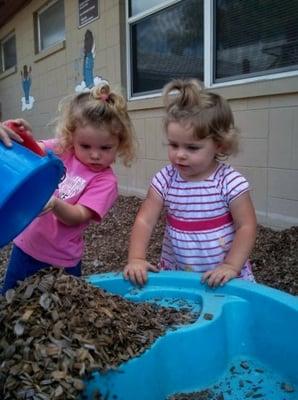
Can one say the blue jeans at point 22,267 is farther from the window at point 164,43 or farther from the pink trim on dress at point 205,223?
the window at point 164,43

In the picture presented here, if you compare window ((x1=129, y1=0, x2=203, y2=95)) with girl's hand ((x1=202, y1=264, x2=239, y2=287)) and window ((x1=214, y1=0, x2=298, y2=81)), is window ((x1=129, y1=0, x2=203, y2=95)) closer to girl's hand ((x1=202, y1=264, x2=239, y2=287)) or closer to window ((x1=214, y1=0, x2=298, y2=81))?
window ((x1=214, y1=0, x2=298, y2=81))

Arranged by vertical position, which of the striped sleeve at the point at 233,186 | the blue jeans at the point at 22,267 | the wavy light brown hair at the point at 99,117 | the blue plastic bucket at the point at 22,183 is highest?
the wavy light brown hair at the point at 99,117

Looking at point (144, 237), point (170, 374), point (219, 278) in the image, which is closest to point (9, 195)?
point (170, 374)

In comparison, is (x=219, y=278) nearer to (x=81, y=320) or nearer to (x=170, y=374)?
(x=170, y=374)

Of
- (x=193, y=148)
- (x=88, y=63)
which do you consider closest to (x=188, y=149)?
(x=193, y=148)

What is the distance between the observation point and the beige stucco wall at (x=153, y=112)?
3.23m

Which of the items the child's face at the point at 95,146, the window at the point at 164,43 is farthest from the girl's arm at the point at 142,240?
the window at the point at 164,43

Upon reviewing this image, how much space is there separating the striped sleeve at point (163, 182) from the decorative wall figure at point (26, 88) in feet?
22.1

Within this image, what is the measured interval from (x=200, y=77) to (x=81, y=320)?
3.11 meters

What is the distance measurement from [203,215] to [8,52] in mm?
8978

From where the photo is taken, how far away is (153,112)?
4645 millimetres

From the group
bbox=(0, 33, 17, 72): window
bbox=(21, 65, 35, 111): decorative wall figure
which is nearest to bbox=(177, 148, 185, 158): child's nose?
bbox=(21, 65, 35, 111): decorative wall figure

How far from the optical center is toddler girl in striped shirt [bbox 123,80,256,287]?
1.68 meters

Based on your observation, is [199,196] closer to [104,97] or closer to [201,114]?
[201,114]
